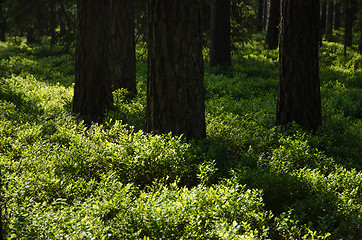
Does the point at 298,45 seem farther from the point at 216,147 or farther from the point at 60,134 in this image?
the point at 60,134

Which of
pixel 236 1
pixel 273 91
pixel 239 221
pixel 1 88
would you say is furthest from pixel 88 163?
pixel 236 1

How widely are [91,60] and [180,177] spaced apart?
3.99m

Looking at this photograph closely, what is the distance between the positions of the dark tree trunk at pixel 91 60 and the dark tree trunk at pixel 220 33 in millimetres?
5955

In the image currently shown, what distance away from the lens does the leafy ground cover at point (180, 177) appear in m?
3.54

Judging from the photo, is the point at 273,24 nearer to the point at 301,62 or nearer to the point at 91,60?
the point at 301,62

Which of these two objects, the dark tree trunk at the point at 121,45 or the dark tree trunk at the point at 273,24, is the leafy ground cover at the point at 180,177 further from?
the dark tree trunk at the point at 273,24

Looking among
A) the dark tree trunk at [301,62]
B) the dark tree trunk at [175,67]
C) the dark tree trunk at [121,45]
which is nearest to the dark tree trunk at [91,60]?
the dark tree trunk at [121,45]

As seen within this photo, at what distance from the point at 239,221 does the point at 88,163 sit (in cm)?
244

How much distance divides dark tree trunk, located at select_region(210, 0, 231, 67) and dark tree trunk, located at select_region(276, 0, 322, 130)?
6032 mm

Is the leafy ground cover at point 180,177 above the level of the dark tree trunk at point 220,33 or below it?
below

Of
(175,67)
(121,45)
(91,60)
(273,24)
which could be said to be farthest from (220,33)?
(175,67)

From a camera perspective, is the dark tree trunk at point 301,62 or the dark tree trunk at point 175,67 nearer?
the dark tree trunk at point 175,67

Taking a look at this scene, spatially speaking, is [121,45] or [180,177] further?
[121,45]

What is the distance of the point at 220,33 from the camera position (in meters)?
12.5
